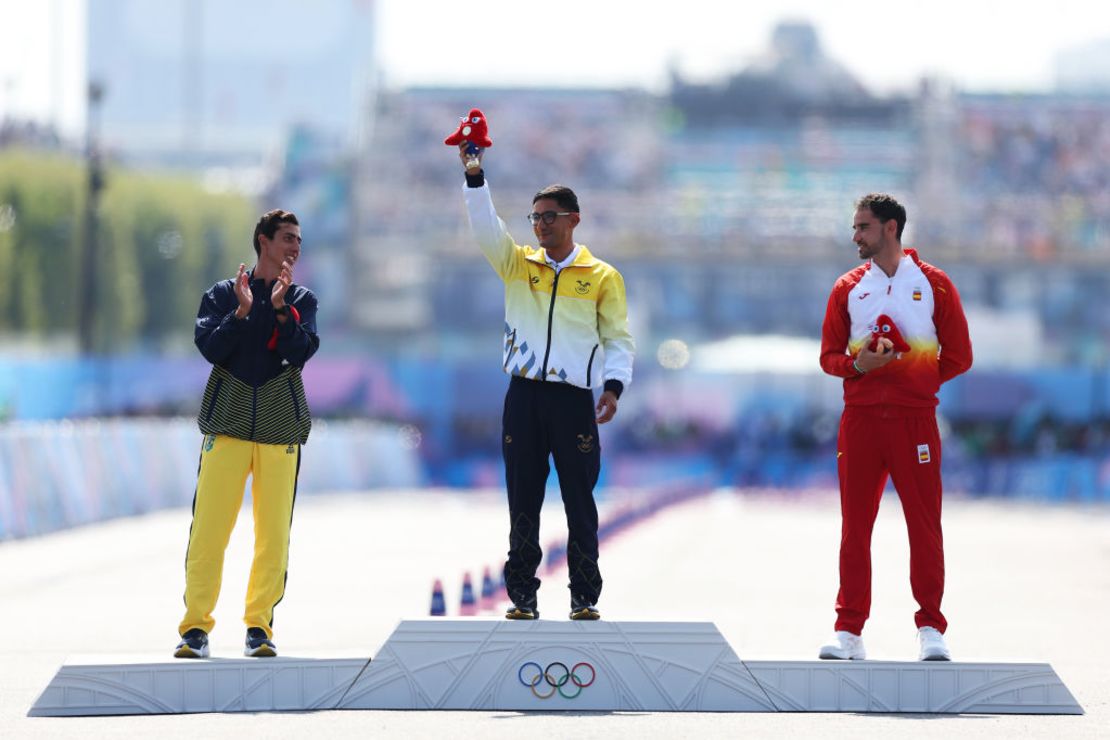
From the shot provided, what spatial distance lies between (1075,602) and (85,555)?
345 inches

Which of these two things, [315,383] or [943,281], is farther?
[315,383]

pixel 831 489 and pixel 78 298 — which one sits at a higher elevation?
pixel 78 298

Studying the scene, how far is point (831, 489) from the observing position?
5206cm

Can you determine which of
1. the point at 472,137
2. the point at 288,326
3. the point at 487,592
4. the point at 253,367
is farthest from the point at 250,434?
the point at 487,592

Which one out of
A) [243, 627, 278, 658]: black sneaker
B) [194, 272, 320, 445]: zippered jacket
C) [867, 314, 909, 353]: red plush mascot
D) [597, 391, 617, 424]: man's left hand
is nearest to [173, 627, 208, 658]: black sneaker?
[243, 627, 278, 658]: black sneaker

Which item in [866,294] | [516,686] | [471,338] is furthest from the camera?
[471,338]

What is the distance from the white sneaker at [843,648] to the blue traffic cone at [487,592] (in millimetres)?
4639

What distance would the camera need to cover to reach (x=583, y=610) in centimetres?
1049

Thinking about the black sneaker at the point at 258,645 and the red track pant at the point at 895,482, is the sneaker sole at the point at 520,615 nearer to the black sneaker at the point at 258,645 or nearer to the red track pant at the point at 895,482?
the black sneaker at the point at 258,645

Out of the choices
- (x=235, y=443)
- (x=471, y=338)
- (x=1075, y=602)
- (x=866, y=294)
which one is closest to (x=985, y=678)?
(x=866, y=294)

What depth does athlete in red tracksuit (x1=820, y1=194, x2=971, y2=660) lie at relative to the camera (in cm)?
1061

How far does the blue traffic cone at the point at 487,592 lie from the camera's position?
14.9 meters

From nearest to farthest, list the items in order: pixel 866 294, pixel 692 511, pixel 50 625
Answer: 1. pixel 866 294
2. pixel 50 625
3. pixel 692 511

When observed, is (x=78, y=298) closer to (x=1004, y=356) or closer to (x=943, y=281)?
(x=1004, y=356)
